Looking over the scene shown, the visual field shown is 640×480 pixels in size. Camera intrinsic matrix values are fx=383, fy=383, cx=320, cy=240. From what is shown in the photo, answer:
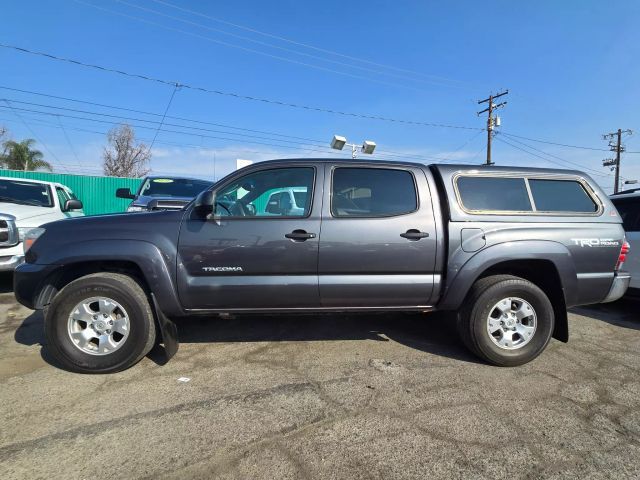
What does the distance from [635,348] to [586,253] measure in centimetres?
152

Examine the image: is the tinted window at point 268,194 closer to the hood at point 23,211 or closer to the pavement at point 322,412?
the pavement at point 322,412

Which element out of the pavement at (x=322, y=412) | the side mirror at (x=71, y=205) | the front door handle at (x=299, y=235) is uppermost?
the side mirror at (x=71, y=205)

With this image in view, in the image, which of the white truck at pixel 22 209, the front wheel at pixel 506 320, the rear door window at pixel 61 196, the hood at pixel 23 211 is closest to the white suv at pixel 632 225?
the front wheel at pixel 506 320

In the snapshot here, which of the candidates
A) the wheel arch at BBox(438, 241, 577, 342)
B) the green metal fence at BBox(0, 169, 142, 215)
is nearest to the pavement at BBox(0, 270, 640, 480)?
the wheel arch at BBox(438, 241, 577, 342)

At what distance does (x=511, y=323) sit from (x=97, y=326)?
3.75 meters

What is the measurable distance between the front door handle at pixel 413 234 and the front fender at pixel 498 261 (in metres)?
0.34

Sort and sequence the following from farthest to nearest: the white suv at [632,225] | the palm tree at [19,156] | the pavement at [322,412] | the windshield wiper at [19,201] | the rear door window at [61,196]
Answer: the palm tree at [19,156]
the rear door window at [61,196]
the windshield wiper at [19,201]
the white suv at [632,225]
the pavement at [322,412]

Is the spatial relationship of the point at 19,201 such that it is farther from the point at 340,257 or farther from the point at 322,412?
the point at 322,412

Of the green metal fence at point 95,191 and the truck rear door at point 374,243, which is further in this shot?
the green metal fence at point 95,191

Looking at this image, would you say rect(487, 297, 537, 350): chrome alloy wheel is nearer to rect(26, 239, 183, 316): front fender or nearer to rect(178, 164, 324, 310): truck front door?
rect(178, 164, 324, 310): truck front door

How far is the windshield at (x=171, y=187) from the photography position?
26.7 feet

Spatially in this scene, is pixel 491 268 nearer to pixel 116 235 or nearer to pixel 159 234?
pixel 159 234

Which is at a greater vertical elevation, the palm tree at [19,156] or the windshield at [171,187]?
the palm tree at [19,156]

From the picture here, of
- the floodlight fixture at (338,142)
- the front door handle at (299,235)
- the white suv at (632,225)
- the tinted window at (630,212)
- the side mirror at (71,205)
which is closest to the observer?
the front door handle at (299,235)
